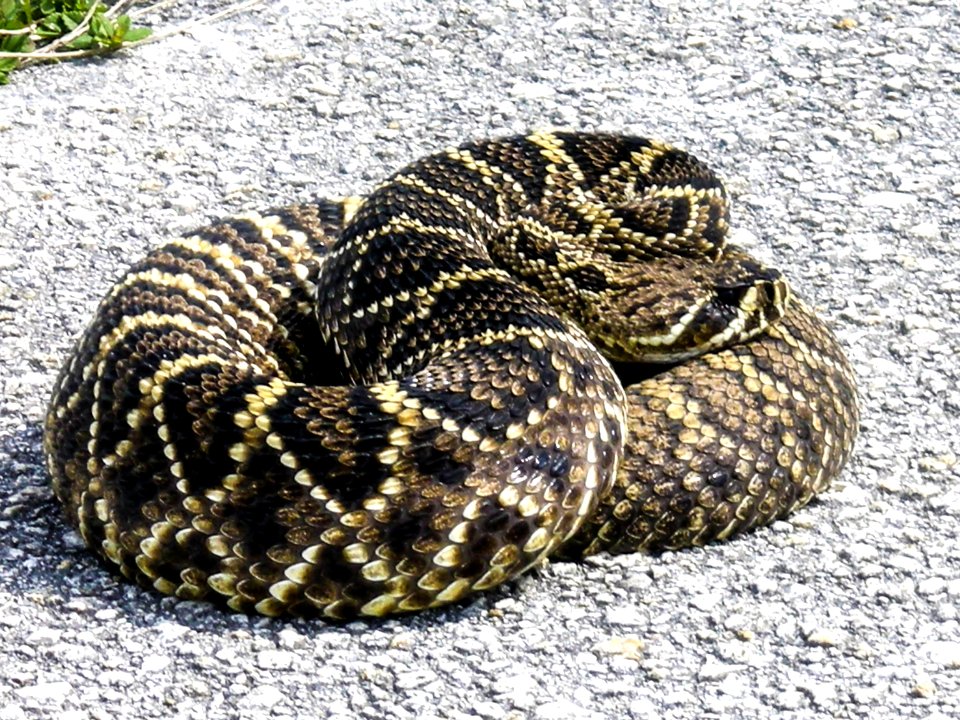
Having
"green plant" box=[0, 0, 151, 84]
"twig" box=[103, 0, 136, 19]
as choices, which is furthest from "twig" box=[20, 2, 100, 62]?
"twig" box=[103, 0, 136, 19]

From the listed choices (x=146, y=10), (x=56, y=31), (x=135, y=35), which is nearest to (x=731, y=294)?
(x=135, y=35)

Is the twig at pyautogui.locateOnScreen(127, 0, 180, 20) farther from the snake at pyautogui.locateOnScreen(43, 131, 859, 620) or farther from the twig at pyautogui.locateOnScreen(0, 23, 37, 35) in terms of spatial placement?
the snake at pyautogui.locateOnScreen(43, 131, 859, 620)

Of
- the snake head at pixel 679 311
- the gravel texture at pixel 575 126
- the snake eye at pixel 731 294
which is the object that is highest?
the snake eye at pixel 731 294

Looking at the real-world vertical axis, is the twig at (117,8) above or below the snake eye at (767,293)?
below

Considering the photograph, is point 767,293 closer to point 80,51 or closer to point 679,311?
point 679,311

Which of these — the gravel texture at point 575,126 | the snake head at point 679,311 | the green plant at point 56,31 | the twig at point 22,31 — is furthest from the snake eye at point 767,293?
the twig at point 22,31

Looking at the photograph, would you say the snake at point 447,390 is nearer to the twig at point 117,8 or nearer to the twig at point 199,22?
the twig at point 199,22

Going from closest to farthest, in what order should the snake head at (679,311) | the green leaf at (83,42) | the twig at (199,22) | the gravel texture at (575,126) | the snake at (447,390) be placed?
the gravel texture at (575,126) → the snake at (447,390) → the snake head at (679,311) → the green leaf at (83,42) → the twig at (199,22)
